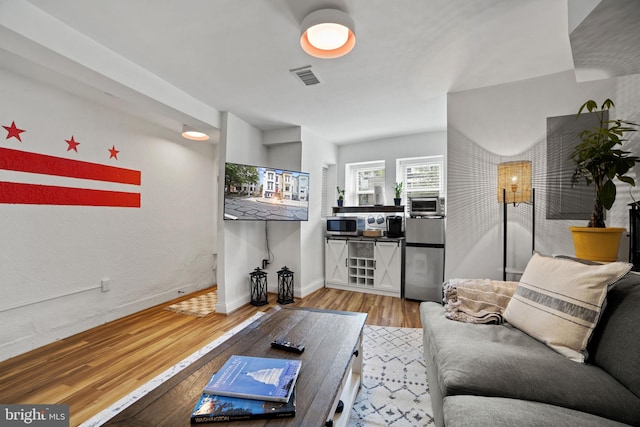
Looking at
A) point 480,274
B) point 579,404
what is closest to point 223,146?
point 480,274

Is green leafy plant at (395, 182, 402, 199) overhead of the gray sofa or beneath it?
overhead

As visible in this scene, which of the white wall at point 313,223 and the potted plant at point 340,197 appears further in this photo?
the potted plant at point 340,197

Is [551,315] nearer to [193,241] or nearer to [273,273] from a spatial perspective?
[273,273]

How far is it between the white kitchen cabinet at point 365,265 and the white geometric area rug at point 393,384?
130cm

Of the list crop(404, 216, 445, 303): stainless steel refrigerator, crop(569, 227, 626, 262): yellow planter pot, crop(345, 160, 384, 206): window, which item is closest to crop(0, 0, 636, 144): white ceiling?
crop(569, 227, 626, 262): yellow planter pot

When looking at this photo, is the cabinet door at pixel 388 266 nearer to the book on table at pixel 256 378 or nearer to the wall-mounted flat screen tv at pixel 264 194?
the wall-mounted flat screen tv at pixel 264 194

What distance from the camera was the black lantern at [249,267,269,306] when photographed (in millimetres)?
3553

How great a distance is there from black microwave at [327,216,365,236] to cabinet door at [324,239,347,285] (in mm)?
155

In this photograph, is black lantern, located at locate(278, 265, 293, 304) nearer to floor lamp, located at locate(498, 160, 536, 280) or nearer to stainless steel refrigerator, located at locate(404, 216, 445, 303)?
stainless steel refrigerator, located at locate(404, 216, 445, 303)

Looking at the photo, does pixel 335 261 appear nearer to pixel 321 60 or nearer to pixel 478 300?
pixel 478 300

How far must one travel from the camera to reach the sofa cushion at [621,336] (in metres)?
0.97

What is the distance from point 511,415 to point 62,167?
3.83m

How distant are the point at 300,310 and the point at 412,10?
213 centimetres

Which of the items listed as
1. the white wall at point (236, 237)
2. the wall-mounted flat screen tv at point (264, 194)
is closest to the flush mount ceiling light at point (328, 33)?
the wall-mounted flat screen tv at point (264, 194)
